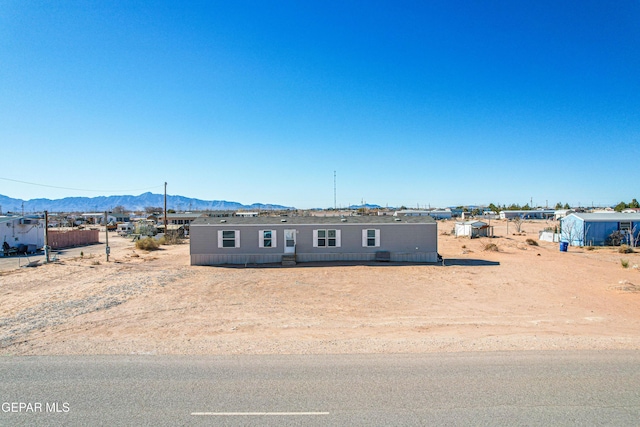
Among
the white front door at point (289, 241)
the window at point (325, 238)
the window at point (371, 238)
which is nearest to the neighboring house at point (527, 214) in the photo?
the window at point (371, 238)

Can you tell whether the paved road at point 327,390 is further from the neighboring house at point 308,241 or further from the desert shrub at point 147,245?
the desert shrub at point 147,245

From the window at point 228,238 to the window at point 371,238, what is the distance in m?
8.90

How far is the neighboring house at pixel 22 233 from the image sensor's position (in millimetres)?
33250

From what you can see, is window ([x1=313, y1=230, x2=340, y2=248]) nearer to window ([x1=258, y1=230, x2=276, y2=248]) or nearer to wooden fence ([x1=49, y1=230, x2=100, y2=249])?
window ([x1=258, y1=230, x2=276, y2=248])

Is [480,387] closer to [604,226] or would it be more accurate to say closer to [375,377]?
[375,377]

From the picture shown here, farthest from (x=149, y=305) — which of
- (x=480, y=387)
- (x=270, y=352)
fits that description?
(x=480, y=387)

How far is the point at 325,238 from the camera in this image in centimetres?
2591

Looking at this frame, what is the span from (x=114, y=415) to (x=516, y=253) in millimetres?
33429

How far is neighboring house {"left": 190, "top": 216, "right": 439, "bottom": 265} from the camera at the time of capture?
25.3 metres

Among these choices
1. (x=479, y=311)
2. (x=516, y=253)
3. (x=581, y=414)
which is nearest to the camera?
(x=581, y=414)

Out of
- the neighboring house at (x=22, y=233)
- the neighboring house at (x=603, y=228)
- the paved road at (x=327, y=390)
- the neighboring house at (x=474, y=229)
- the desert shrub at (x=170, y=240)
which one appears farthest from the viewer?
the neighboring house at (x=474, y=229)

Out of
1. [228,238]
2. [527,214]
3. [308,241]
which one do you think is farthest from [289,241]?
[527,214]

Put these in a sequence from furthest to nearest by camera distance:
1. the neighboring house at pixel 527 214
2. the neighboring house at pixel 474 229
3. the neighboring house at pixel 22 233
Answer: the neighboring house at pixel 527 214, the neighboring house at pixel 474 229, the neighboring house at pixel 22 233

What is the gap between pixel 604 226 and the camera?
36719 mm
